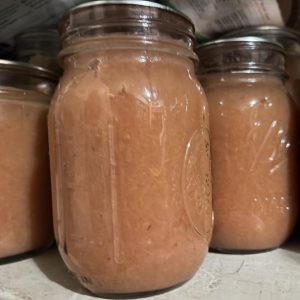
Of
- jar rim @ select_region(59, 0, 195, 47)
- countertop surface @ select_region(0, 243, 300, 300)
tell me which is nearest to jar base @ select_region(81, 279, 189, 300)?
countertop surface @ select_region(0, 243, 300, 300)

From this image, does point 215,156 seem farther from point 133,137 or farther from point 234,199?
point 133,137

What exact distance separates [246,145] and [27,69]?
313 millimetres

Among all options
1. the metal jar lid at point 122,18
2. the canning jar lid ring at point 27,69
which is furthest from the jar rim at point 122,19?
the canning jar lid ring at point 27,69

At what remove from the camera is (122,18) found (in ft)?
1.50

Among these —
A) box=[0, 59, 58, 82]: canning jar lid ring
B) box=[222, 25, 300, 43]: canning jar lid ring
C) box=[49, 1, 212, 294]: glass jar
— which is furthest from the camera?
box=[222, 25, 300, 43]: canning jar lid ring

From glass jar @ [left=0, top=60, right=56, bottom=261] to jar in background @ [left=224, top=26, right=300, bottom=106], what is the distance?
316 mm

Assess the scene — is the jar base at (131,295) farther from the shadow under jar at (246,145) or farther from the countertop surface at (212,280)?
the shadow under jar at (246,145)

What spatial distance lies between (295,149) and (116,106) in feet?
1.02

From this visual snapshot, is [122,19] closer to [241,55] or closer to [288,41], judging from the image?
[241,55]

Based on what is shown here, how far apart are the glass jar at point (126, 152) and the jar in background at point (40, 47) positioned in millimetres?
263

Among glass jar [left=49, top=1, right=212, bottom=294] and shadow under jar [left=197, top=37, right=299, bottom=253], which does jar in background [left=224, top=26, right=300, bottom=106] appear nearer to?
shadow under jar [left=197, top=37, right=299, bottom=253]

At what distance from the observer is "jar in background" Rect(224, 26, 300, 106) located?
2.23 feet

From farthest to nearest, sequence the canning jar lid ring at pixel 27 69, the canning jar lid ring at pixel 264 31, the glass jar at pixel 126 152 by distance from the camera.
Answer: the canning jar lid ring at pixel 264 31
the canning jar lid ring at pixel 27 69
the glass jar at pixel 126 152

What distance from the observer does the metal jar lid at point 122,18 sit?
454 millimetres
